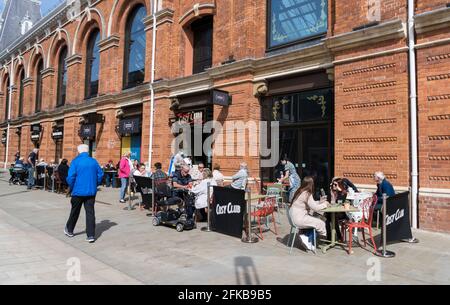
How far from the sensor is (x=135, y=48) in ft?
57.3

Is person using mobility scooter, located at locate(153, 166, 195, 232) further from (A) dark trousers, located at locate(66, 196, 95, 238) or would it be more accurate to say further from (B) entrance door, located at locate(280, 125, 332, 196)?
(B) entrance door, located at locate(280, 125, 332, 196)

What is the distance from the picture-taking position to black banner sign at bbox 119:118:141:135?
16219 mm

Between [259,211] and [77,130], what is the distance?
17355mm

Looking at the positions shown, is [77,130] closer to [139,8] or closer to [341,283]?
[139,8]

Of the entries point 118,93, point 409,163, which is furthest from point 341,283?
point 118,93

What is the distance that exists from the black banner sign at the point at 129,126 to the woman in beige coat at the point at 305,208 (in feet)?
38.5

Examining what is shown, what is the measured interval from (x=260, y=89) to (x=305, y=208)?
6.25 metres

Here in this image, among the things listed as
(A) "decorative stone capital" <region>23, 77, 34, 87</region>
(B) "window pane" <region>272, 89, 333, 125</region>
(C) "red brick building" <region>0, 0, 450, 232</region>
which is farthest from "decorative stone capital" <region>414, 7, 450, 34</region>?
(A) "decorative stone capital" <region>23, 77, 34, 87</region>

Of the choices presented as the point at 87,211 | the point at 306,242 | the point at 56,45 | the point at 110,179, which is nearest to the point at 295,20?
the point at 306,242

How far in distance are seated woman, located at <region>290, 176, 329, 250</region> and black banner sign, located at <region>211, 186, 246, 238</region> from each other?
1138 mm

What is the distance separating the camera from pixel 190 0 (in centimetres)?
1406

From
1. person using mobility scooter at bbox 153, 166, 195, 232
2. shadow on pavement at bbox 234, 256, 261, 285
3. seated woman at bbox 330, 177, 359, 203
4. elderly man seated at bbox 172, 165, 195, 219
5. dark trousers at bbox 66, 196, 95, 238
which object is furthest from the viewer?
elderly man seated at bbox 172, 165, 195, 219
